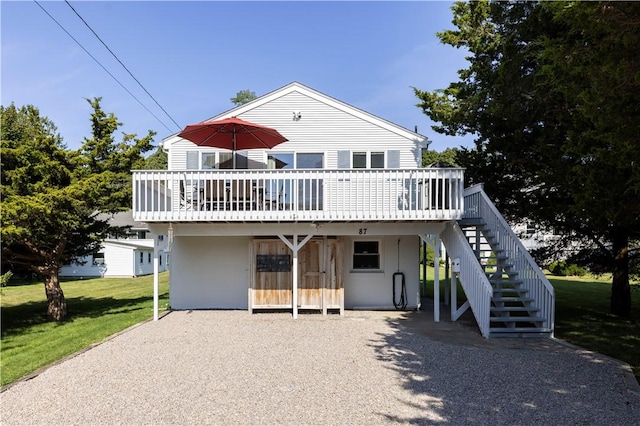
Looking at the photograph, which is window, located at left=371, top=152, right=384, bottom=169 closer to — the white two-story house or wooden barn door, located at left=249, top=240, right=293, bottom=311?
the white two-story house

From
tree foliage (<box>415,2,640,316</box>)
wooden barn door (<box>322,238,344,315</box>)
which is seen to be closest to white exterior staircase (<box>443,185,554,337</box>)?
tree foliage (<box>415,2,640,316</box>)

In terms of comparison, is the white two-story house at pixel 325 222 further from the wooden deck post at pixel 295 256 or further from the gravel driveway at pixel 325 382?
the gravel driveway at pixel 325 382

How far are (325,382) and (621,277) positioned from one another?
960 centimetres

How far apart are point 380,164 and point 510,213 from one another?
4034 millimetres

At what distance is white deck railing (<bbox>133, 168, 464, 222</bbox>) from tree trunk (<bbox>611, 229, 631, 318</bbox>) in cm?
496

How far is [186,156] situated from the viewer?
1084cm

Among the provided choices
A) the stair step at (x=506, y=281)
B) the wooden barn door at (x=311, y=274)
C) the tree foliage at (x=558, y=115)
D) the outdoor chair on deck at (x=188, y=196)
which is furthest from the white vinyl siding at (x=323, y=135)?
the stair step at (x=506, y=281)

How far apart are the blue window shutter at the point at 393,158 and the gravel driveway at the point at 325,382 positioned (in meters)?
4.88

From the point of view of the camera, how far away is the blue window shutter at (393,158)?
1071cm

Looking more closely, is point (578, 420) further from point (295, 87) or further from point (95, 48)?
point (95, 48)

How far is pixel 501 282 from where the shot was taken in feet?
27.8

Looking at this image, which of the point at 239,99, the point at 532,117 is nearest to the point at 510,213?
the point at 532,117

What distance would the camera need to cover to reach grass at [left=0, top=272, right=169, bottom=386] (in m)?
6.64

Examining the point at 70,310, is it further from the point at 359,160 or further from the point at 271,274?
the point at 359,160
